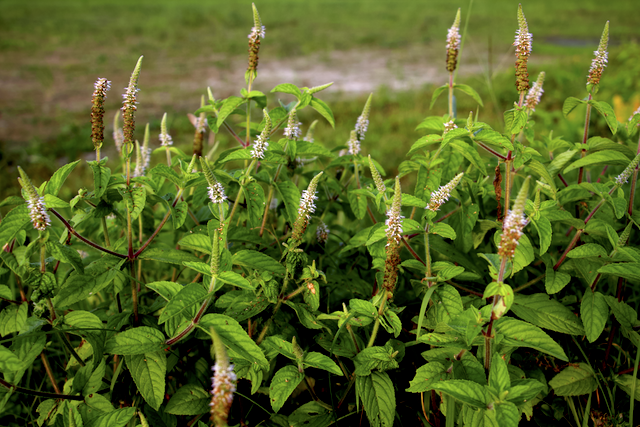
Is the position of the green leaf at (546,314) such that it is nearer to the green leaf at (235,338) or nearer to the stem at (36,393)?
the green leaf at (235,338)

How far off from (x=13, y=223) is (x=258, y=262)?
0.66m

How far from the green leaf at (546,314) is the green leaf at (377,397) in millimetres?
478

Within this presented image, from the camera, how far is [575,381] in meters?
1.50

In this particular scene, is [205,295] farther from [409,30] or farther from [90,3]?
[90,3]

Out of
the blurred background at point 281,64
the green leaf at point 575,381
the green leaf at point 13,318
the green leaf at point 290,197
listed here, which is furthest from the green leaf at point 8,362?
the blurred background at point 281,64

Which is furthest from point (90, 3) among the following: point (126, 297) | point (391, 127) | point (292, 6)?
point (126, 297)

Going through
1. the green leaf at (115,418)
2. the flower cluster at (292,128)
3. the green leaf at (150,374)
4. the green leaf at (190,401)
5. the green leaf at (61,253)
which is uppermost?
the flower cluster at (292,128)

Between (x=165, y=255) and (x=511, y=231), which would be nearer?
(x=511, y=231)

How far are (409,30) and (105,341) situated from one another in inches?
817

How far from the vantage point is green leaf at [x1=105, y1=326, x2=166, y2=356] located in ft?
4.08

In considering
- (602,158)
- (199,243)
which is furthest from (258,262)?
(602,158)

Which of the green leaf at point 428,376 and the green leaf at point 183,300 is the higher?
the green leaf at point 183,300

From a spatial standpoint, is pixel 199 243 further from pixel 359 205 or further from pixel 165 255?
pixel 359 205

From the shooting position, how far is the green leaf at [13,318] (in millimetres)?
1379
